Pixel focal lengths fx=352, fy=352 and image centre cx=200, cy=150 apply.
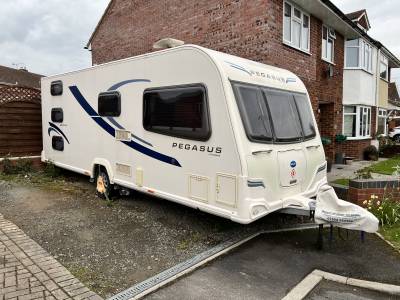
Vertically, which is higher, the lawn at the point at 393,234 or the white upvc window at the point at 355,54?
the white upvc window at the point at 355,54

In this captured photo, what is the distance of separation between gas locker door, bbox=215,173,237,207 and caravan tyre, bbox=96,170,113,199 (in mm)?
3314

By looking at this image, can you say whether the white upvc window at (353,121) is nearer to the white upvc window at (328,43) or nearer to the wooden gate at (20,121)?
the white upvc window at (328,43)

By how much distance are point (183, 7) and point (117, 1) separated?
466 centimetres

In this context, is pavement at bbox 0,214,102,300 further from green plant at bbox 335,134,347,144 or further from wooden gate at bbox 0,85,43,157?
green plant at bbox 335,134,347,144

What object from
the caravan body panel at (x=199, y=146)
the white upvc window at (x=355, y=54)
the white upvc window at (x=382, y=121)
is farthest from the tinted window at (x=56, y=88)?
the white upvc window at (x=382, y=121)

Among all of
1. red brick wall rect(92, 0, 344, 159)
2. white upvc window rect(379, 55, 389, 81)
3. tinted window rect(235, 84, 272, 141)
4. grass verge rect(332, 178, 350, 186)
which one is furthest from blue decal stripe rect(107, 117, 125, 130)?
white upvc window rect(379, 55, 389, 81)

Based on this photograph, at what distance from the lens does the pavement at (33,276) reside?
374cm

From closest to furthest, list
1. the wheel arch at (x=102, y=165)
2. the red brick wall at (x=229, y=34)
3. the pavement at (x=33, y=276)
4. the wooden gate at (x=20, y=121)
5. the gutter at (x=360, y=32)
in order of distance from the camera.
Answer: the pavement at (x=33, y=276) → the wheel arch at (x=102, y=165) → the red brick wall at (x=229, y=34) → the wooden gate at (x=20, y=121) → the gutter at (x=360, y=32)

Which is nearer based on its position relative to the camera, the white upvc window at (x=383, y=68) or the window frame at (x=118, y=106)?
the window frame at (x=118, y=106)

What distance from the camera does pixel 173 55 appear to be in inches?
231

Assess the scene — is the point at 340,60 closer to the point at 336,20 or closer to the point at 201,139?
the point at 336,20

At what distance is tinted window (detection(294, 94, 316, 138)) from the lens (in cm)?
636

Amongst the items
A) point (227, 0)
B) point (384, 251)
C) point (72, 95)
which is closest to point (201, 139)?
point (384, 251)

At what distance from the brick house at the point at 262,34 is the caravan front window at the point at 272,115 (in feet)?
11.4
